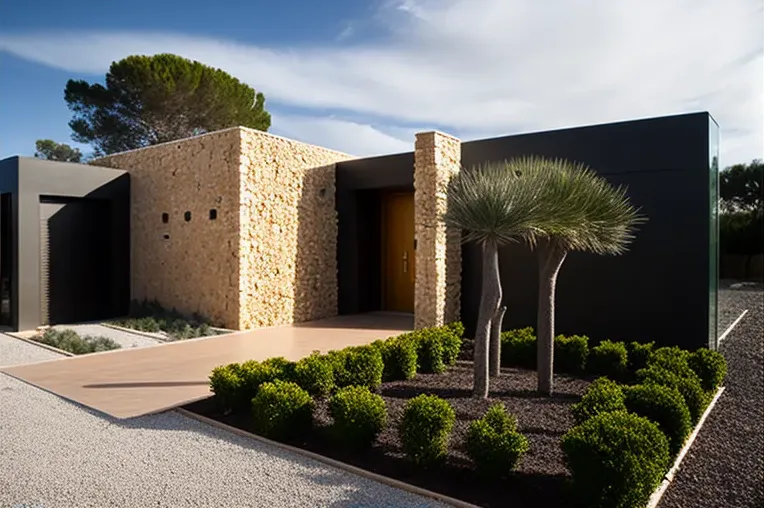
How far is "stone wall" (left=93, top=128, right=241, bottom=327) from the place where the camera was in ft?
29.3

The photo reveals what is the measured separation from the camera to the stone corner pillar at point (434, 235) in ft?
26.7

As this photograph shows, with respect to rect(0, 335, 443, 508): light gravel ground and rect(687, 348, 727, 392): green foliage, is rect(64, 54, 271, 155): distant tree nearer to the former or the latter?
rect(0, 335, 443, 508): light gravel ground

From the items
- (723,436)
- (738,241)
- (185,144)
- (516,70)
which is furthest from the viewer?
(738,241)

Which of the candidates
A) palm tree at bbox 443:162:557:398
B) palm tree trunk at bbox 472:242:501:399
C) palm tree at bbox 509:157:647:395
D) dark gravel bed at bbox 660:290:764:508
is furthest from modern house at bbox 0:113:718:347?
palm tree trunk at bbox 472:242:501:399

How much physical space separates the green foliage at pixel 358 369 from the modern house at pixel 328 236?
3188 millimetres

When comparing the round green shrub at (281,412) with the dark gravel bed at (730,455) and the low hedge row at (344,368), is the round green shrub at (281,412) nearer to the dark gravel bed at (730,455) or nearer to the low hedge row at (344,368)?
the low hedge row at (344,368)

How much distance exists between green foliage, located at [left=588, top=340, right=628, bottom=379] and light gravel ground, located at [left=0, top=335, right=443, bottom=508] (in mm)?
3629

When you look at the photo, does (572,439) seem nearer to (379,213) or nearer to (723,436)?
(723,436)

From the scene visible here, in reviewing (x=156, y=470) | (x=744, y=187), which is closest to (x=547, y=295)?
(x=156, y=470)

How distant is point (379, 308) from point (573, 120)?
543cm

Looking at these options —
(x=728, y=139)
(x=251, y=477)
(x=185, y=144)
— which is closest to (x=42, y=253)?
(x=185, y=144)

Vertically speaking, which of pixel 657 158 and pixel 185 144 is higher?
A: pixel 185 144

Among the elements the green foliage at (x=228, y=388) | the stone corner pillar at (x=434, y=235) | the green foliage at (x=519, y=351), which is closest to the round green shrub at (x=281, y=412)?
the green foliage at (x=228, y=388)

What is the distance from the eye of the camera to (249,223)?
8930 millimetres
